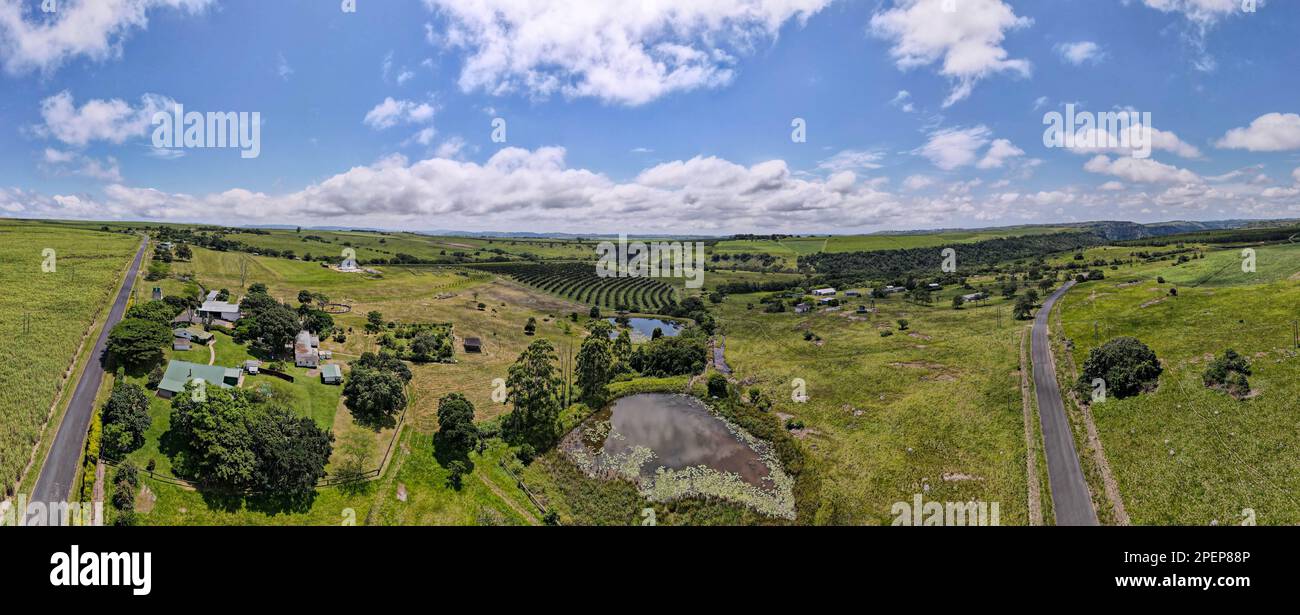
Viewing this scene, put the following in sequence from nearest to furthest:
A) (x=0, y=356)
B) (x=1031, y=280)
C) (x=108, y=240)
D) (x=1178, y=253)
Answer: (x=0, y=356) < (x=108, y=240) < (x=1031, y=280) < (x=1178, y=253)

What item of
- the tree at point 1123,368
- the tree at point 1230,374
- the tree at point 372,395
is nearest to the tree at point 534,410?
the tree at point 372,395

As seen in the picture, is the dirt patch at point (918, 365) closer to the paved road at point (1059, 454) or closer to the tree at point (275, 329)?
the paved road at point (1059, 454)

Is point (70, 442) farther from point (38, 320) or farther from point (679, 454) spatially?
point (679, 454)

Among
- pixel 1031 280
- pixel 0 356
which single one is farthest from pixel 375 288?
pixel 1031 280

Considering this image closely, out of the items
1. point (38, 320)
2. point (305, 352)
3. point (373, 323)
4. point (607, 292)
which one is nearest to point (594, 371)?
point (305, 352)

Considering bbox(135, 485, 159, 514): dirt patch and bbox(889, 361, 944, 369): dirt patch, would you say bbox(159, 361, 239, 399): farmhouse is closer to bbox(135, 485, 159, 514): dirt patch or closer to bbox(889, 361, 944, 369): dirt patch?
bbox(135, 485, 159, 514): dirt patch

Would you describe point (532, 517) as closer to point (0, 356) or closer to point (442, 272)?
point (0, 356)
